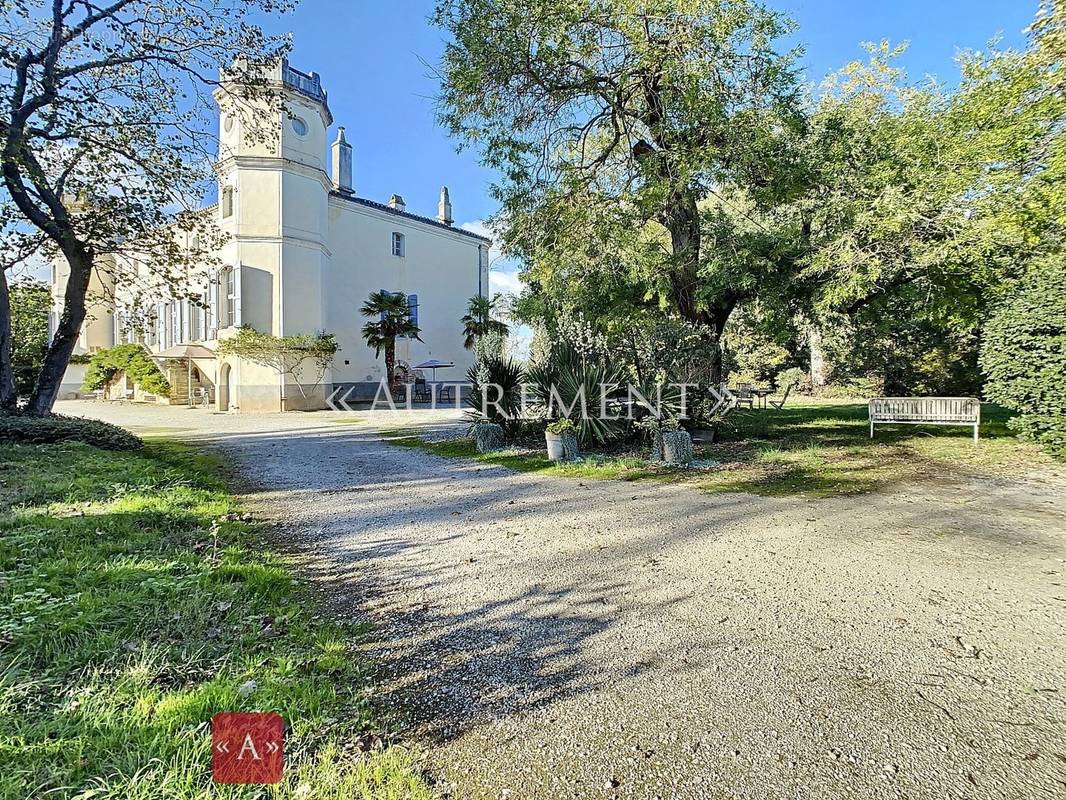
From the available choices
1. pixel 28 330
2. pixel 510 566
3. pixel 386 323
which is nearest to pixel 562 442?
pixel 510 566

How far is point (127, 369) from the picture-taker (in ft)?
86.4

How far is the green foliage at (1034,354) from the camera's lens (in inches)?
303

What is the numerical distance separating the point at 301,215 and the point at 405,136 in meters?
12.9

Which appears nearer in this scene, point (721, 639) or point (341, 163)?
point (721, 639)

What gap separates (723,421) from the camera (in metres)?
9.93

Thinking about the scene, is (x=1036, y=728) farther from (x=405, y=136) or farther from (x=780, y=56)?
(x=405, y=136)

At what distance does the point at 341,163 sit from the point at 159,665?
97.2ft

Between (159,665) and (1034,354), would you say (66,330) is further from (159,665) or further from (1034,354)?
(1034,354)

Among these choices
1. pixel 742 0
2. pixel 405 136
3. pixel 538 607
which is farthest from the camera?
pixel 405 136

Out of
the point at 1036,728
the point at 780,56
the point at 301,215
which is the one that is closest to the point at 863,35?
the point at 780,56

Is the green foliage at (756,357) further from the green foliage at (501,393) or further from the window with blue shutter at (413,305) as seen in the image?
the window with blue shutter at (413,305)

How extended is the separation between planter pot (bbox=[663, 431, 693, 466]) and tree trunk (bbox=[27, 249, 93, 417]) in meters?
11.4

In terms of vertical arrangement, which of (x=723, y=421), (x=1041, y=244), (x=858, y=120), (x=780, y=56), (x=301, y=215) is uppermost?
(x=301, y=215)

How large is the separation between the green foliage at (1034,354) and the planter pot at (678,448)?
5.54 m
